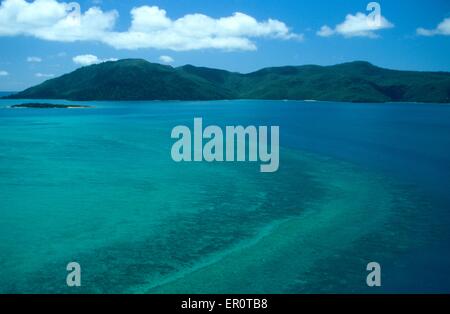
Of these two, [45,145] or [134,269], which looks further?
[45,145]

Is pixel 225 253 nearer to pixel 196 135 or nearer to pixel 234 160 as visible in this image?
pixel 234 160

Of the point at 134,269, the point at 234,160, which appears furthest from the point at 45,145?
the point at 134,269

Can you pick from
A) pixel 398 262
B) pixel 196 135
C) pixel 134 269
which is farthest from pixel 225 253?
pixel 196 135

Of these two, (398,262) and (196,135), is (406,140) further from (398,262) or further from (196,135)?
(398,262)

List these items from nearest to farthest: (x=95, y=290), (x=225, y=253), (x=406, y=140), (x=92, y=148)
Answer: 1. (x=95, y=290)
2. (x=225, y=253)
3. (x=92, y=148)
4. (x=406, y=140)
